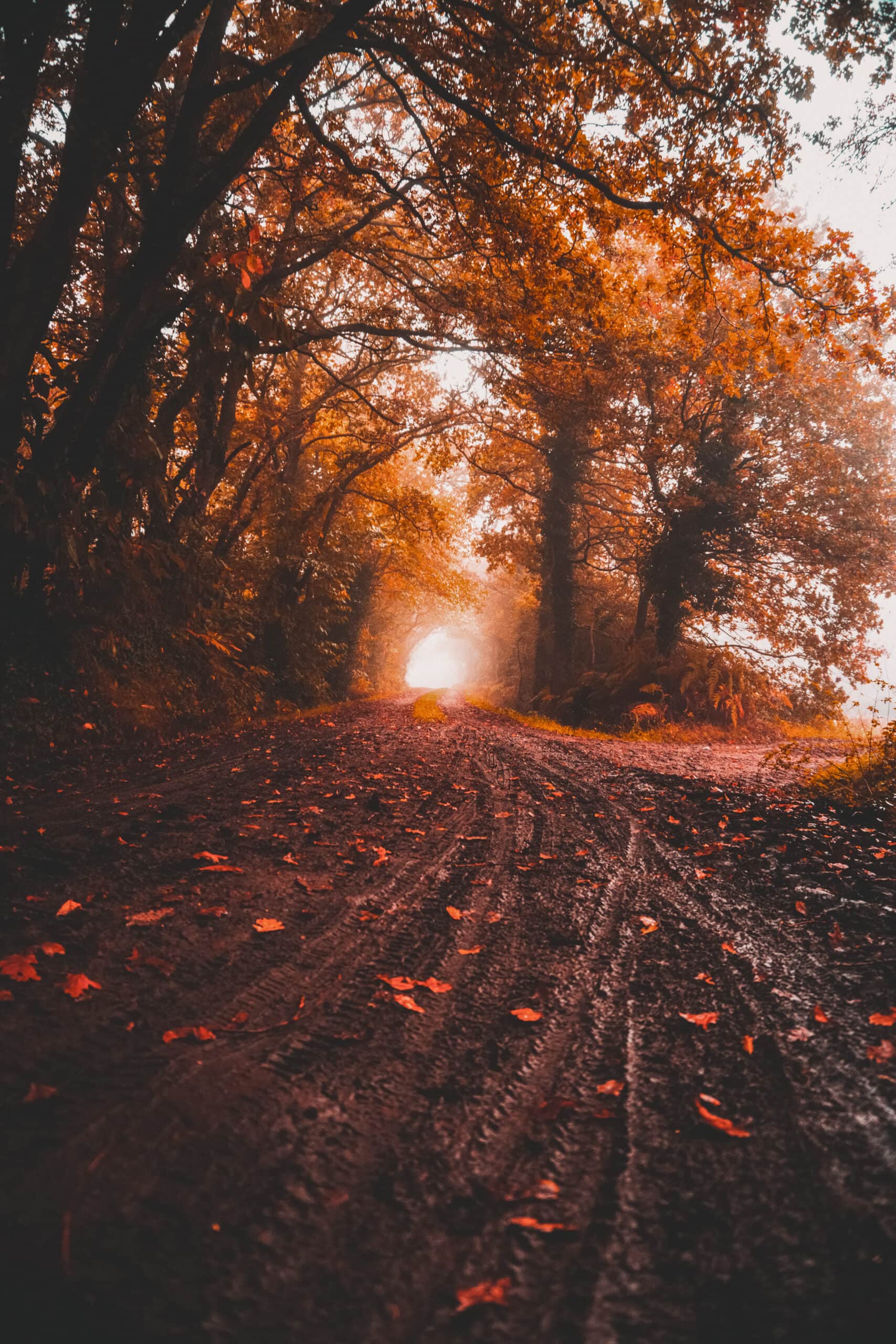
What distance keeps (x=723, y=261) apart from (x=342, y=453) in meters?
11.2

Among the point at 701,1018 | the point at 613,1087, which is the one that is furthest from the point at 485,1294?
the point at 701,1018

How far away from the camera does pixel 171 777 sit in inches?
211

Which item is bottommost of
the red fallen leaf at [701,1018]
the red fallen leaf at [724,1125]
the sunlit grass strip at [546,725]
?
the sunlit grass strip at [546,725]

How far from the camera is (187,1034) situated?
182 centimetres

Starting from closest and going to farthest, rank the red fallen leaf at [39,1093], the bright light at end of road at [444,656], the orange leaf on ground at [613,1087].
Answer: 1. the red fallen leaf at [39,1093]
2. the orange leaf on ground at [613,1087]
3. the bright light at end of road at [444,656]

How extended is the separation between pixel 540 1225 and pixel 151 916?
6.47 ft

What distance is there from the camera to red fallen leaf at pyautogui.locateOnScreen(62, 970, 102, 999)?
1922mm

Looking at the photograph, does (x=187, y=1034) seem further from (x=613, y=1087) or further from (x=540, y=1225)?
(x=613, y=1087)

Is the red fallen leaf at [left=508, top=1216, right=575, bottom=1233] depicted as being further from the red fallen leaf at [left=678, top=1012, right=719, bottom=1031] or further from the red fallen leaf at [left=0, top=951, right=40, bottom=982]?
the red fallen leaf at [left=0, top=951, right=40, bottom=982]

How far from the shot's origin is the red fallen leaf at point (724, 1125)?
62.7 inches

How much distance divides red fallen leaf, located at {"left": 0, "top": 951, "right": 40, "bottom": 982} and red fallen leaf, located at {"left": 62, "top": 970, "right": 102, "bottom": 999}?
0.11 metres

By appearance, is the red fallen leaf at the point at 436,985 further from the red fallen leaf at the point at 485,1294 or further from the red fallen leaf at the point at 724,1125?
the red fallen leaf at the point at 485,1294

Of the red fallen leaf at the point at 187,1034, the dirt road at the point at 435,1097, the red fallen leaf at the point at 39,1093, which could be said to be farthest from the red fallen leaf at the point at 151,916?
the red fallen leaf at the point at 39,1093

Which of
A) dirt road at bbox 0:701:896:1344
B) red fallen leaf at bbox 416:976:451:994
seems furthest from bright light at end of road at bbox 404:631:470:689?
red fallen leaf at bbox 416:976:451:994
